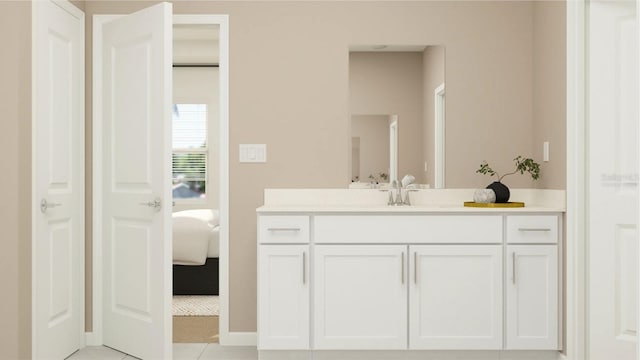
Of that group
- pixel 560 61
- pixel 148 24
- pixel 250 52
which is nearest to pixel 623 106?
pixel 560 61

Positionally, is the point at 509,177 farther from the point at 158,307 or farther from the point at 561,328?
the point at 158,307

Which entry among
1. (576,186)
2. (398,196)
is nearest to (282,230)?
(398,196)

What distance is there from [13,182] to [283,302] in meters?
1.46

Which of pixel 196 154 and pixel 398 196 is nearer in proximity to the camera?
pixel 398 196

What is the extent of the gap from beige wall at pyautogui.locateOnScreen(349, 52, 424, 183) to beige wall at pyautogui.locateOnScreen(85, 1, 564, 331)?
0.27ft

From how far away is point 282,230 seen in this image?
3262mm

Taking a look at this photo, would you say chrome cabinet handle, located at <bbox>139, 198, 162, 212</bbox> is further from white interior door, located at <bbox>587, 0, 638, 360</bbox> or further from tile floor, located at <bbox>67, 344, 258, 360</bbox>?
white interior door, located at <bbox>587, 0, 638, 360</bbox>

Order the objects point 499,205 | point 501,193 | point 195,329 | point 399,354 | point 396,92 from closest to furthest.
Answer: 1. point 399,354
2. point 499,205
3. point 501,193
4. point 396,92
5. point 195,329

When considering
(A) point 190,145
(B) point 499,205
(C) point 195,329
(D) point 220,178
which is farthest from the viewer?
(A) point 190,145

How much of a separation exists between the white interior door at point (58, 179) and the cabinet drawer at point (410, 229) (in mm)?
1416

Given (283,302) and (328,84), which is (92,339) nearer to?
(283,302)

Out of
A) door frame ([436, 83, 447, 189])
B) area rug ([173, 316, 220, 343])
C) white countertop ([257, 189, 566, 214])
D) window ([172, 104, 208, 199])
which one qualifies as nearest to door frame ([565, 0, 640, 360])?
white countertop ([257, 189, 566, 214])

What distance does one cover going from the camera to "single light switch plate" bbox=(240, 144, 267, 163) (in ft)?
12.3

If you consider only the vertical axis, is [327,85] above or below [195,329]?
above
